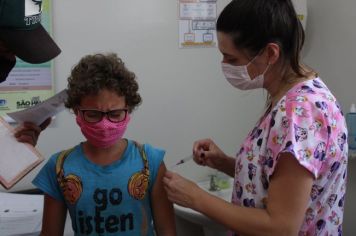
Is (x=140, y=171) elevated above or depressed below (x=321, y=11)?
below

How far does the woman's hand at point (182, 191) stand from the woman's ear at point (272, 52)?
40 cm

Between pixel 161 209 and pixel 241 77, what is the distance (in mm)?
494

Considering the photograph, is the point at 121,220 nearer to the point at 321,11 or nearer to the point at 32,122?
the point at 32,122

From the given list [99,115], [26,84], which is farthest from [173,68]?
[99,115]

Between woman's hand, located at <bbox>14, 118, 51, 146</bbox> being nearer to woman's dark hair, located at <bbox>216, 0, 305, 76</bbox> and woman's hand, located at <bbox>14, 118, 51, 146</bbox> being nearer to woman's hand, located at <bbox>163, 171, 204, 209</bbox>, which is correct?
woman's hand, located at <bbox>163, 171, 204, 209</bbox>

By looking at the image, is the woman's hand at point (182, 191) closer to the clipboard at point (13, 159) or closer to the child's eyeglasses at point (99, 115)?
the child's eyeglasses at point (99, 115)

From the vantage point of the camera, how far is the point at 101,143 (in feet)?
3.93

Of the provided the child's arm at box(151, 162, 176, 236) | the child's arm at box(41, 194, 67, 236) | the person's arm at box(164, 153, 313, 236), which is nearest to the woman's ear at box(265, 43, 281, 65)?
the person's arm at box(164, 153, 313, 236)

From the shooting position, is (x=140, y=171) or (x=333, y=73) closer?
(x=140, y=171)

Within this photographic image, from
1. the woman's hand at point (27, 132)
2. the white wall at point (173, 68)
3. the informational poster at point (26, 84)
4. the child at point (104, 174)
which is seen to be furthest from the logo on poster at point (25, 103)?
the child at point (104, 174)

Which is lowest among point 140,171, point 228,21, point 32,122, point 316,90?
point 140,171

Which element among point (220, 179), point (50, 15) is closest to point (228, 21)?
point (50, 15)

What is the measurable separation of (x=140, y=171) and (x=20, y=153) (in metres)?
0.38

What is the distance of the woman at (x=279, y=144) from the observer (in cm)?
90
